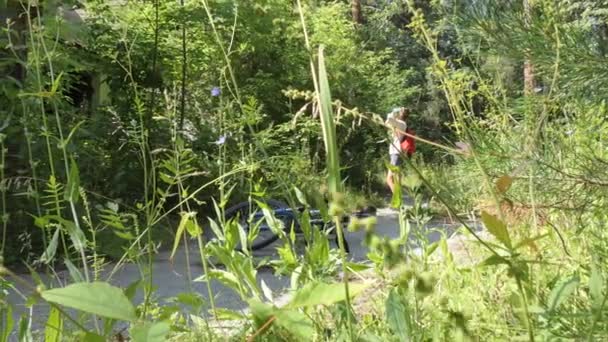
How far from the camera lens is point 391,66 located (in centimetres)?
1675

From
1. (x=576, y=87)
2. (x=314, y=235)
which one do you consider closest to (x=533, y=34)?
(x=576, y=87)

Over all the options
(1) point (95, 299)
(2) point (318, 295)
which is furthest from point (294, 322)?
(1) point (95, 299)

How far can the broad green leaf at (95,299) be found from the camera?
0.67m

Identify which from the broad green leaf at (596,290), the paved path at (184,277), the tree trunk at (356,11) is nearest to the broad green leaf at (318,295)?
the broad green leaf at (596,290)

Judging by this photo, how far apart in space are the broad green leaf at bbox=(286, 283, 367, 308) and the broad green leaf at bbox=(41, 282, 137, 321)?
6.5 inches

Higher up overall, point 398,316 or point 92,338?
point 92,338

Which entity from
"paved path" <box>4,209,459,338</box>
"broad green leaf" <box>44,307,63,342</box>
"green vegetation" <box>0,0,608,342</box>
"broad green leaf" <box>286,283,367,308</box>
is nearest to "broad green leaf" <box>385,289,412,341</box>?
"green vegetation" <box>0,0,608,342</box>

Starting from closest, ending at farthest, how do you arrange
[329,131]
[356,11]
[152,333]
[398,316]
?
[329,131]
[152,333]
[398,316]
[356,11]

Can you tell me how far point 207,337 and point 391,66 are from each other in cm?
1544

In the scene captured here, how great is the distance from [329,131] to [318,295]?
0.62 feet

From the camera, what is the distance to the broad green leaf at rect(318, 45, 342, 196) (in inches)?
23.6

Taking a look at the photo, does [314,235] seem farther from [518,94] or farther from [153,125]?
[153,125]

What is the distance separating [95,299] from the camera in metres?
0.69

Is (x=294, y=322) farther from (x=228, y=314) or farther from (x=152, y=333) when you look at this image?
(x=228, y=314)
